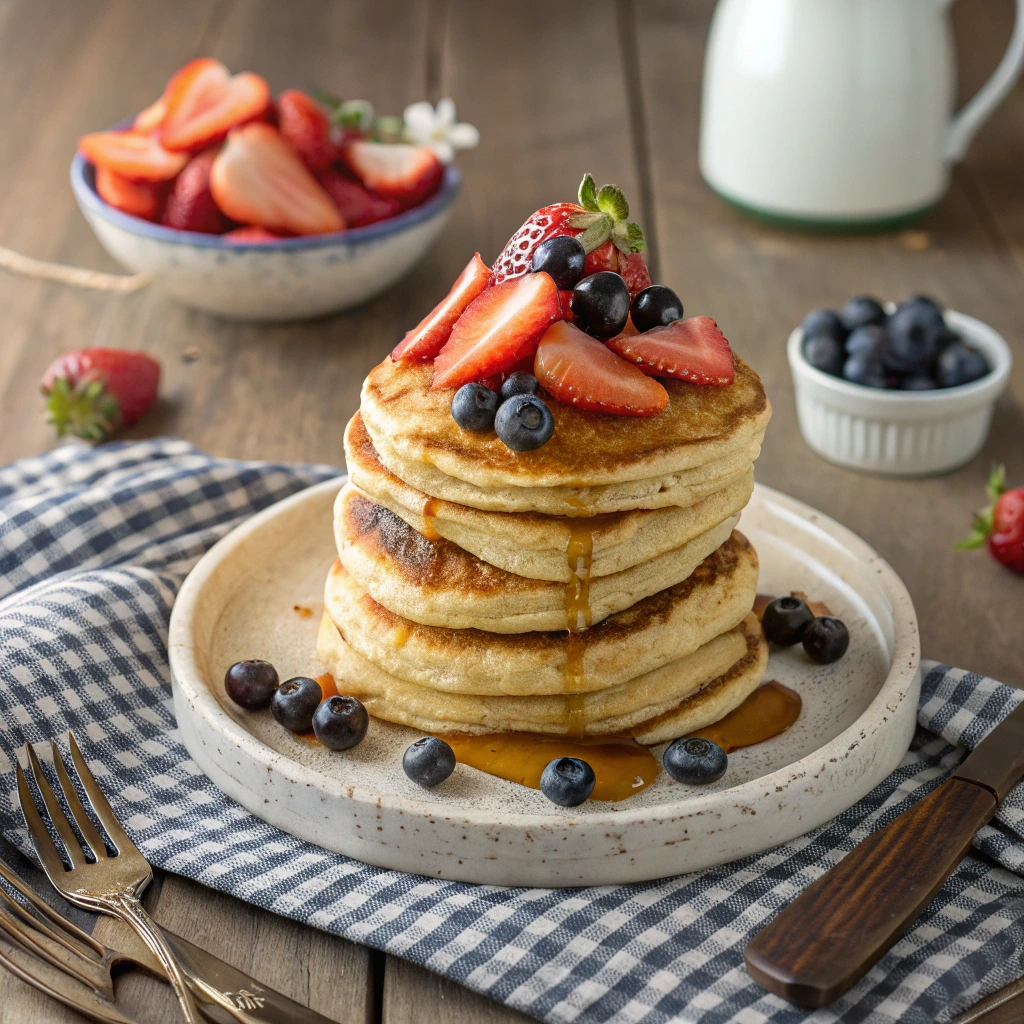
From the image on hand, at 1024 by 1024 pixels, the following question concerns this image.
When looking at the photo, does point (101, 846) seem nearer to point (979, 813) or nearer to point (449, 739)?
point (449, 739)

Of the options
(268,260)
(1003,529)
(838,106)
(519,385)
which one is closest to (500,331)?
(519,385)

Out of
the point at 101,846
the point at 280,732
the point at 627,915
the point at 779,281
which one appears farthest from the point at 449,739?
the point at 779,281

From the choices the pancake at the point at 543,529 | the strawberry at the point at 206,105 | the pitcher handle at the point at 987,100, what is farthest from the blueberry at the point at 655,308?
the pitcher handle at the point at 987,100

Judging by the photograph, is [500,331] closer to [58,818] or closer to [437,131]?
[58,818]

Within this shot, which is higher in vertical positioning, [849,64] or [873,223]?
[849,64]

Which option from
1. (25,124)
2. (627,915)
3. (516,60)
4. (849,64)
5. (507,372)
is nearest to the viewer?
(627,915)

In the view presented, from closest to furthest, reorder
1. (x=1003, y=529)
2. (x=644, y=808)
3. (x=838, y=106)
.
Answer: (x=644, y=808)
(x=1003, y=529)
(x=838, y=106)

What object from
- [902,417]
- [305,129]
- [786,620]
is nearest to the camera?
[786,620]
